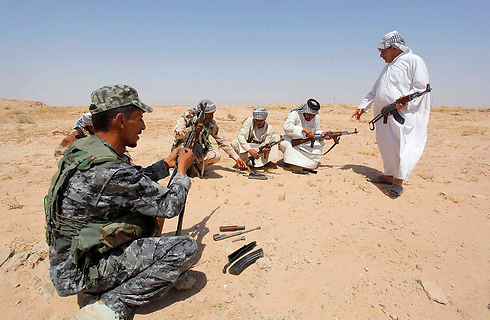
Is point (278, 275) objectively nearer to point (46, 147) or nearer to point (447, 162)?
point (447, 162)

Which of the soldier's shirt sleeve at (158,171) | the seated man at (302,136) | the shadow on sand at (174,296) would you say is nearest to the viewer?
the shadow on sand at (174,296)

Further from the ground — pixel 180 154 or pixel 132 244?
pixel 180 154

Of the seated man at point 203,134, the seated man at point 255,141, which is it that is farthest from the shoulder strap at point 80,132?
the seated man at point 255,141

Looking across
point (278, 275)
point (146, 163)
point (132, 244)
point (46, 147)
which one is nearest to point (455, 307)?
point (278, 275)

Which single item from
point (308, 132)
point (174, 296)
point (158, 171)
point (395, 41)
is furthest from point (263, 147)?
point (174, 296)

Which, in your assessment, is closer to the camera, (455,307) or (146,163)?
(455,307)

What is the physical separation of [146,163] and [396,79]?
5429 millimetres

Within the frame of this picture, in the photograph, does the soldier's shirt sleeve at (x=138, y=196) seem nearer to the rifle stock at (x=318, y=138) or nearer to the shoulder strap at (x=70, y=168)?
→ the shoulder strap at (x=70, y=168)

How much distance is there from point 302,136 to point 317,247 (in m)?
3.45

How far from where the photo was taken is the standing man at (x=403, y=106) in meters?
4.36

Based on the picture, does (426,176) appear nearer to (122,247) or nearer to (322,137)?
(322,137)

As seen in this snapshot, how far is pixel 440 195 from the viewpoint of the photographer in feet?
14.3

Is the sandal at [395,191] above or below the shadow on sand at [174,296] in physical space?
above

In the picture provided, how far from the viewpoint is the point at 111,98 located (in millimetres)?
1861
